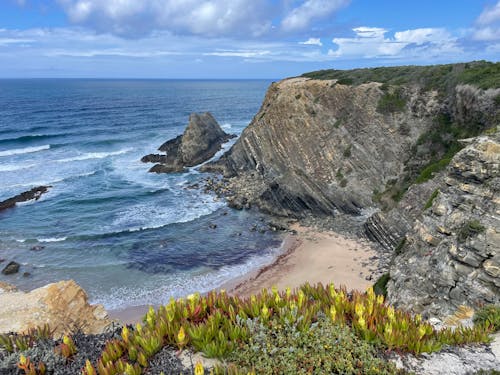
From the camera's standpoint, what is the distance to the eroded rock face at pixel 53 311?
437 inches

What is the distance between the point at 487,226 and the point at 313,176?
2712 cm

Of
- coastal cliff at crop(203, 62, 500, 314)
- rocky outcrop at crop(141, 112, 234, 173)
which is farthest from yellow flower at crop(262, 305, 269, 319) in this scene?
rocky outcrop at crop(141, 112, 234, 173)

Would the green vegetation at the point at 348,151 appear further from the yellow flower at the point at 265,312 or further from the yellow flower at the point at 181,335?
the yellow flower at the point at 181,335

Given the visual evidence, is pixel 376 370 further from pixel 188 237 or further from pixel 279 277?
pixel 188 237

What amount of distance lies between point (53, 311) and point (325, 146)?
3648 centimetres

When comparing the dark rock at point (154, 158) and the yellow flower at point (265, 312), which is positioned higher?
the yellow flower at point (265, 312)

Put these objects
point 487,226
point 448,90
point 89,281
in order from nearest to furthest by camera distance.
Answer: point 487,226
point 89,281
point 448,90

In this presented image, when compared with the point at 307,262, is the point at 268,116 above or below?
above

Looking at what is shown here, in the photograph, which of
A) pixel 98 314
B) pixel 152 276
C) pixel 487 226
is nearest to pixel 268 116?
pixel 152 276

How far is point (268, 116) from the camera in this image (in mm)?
49188

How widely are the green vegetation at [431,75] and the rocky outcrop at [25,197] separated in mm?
39227

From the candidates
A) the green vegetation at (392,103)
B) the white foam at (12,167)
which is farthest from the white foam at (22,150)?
the green vegetation at (392,103)

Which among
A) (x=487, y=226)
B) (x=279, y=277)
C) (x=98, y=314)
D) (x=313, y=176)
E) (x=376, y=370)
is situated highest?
(x=376, y=370)

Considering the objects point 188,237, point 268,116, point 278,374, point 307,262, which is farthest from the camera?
point 268,116
